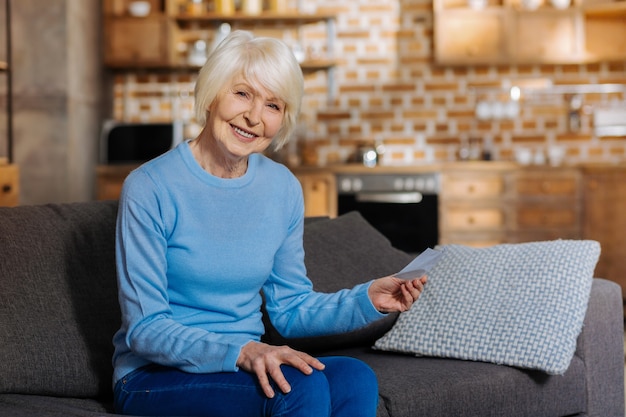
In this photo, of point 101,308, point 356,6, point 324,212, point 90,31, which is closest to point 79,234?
point 101,308

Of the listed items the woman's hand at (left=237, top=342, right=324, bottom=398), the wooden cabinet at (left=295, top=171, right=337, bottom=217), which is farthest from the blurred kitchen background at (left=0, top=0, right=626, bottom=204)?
the woman's hand at (left=237, top=342, right=324, bottom=398)

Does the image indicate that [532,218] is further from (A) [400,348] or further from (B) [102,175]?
(A) [400,348]

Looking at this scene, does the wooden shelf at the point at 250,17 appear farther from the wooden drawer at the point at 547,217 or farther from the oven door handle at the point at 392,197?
the wooden drawer at the point at 547,217

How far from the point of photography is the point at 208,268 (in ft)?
5.77

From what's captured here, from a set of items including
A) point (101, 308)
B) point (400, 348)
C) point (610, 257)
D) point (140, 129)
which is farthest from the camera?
point (140, 129)

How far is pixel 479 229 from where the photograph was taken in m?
5.94

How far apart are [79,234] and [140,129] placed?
4.25 metres

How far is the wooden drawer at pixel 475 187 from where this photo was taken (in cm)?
591

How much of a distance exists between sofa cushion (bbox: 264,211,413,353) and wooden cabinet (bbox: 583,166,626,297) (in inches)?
134

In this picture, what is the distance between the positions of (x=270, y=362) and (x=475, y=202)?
4.48m

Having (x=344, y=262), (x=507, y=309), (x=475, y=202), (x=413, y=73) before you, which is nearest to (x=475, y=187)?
(x=475, y=202)

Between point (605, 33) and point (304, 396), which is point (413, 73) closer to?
point (605, 33)

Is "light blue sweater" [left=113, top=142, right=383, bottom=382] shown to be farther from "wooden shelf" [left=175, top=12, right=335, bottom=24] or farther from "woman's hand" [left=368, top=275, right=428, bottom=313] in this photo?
"wooden shelf" [left=175, top=12, right=335, bottom=24]

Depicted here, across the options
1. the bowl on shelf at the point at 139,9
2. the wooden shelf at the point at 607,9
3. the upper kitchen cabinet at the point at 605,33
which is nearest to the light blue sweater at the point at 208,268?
the bowl on shelf at the point at 139,9
